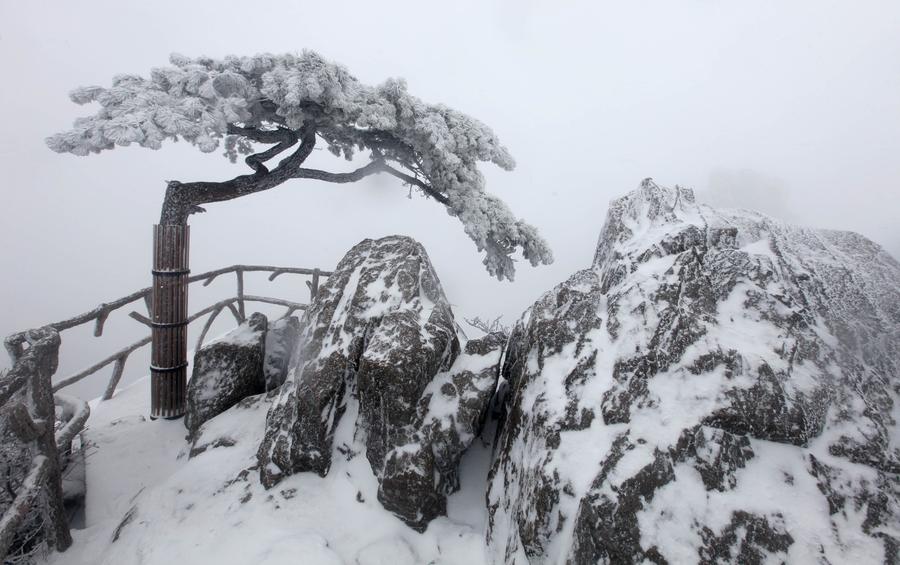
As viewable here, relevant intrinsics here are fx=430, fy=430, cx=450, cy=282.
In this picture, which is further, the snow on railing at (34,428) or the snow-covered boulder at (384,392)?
the snow-covered boulder at (384,392)

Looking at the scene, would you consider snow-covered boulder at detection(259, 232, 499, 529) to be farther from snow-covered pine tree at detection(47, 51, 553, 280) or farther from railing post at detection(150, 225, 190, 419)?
railing post at detection(150, 225, 190, 419)

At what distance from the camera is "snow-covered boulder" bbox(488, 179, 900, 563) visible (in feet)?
7.79

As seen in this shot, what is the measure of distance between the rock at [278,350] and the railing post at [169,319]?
121 centimetres

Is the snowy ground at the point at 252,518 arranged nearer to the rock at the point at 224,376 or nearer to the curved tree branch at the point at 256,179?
the rock at the point at 224,376

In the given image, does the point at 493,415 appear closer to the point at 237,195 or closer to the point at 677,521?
the point at 677,521

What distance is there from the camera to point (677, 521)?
2436 millimetres

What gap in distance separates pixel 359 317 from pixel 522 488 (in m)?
2.28

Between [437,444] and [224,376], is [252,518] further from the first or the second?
[224,376]

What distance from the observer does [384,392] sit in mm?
3791

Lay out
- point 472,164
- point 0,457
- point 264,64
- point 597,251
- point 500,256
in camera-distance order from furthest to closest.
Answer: point 500,256
point 472,164
point 264,64
point 597,251
point 0,457

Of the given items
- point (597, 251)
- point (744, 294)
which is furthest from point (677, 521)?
point (597, 251)

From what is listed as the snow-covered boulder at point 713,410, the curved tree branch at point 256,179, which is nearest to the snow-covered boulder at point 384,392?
the snow-covered boulder at point 713,410

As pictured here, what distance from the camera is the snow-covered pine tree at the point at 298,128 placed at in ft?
14.8

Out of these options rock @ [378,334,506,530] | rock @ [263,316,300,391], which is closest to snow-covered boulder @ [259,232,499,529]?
rock @ [378,334,506,530]
